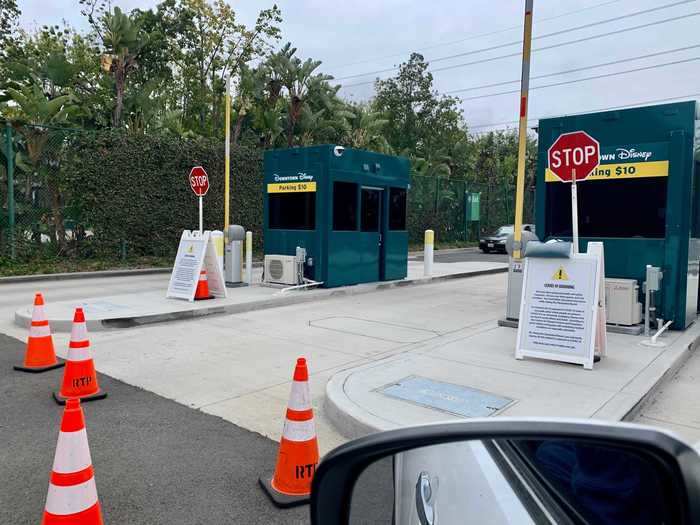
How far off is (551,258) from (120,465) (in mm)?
4865

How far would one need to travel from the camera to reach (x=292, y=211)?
12.9 metres

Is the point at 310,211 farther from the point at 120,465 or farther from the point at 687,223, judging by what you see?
the point at 120,465

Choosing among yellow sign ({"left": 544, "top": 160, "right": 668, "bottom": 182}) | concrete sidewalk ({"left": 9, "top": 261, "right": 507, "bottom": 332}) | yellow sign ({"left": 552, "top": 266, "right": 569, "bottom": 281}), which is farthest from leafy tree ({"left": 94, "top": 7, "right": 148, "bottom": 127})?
yellow sign ({"left": 552, "top": 266, "right": 569, "bottom": 281})

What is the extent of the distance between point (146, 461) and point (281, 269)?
844 cm

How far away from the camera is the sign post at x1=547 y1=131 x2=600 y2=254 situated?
6980mm

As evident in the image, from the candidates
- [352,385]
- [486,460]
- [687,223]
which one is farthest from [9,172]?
[486,460]

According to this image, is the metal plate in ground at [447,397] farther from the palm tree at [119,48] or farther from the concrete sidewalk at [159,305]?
the palm tree at [119,48]

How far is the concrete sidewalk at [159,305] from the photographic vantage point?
8.70 metres

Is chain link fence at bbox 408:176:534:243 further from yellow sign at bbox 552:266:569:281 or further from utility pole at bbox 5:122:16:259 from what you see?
yellow sign at bbox 552:266:569:281

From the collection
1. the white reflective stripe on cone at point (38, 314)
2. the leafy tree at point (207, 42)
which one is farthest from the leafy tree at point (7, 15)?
the white reflective stripe on cone at point (38, 314)

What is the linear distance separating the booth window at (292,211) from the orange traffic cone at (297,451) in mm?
8893

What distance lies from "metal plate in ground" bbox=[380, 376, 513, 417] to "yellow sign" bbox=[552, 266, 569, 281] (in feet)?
6.33

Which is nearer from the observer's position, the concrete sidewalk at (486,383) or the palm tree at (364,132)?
the concrete sidewalk at (486,383)

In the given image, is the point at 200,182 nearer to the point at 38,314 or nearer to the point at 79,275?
the point at 79,275
